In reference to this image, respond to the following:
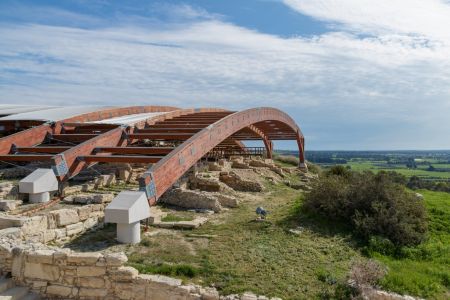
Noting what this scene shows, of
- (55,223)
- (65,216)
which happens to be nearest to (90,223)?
(65,216)

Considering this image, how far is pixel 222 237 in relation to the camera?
1016cm

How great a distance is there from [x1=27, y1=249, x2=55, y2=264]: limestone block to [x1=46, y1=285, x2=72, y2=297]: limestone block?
1.54ft

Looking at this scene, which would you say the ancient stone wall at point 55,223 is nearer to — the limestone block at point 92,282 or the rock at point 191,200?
the limestone block at point 92,282

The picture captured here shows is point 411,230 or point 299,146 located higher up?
point 299,146

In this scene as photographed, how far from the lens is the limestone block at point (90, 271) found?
734 centimetres

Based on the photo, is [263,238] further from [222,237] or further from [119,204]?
[119,204]

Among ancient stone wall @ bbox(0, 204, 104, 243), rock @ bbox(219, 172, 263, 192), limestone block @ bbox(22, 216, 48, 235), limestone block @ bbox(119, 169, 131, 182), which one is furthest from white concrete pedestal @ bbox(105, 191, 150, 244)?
rock @ bbox(219, 172, 263, 192)

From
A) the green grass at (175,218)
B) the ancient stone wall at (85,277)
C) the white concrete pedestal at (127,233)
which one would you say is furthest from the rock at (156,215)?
the ancient stone wall at (85,277)

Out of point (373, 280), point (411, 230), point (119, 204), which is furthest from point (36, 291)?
point (411, 230)

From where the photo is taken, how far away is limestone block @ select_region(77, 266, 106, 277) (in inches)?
289

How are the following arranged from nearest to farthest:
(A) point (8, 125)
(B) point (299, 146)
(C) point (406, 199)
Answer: (C) point (406, 199) → (A) point (8, 125) → (B) point (299, 146)

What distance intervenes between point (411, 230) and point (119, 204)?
7.69 m

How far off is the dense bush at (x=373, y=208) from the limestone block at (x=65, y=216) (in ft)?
22.5

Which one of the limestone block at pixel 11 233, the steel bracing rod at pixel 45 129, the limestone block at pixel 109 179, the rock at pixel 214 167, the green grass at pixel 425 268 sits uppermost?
the steel bracing rod at pixel 45 129
